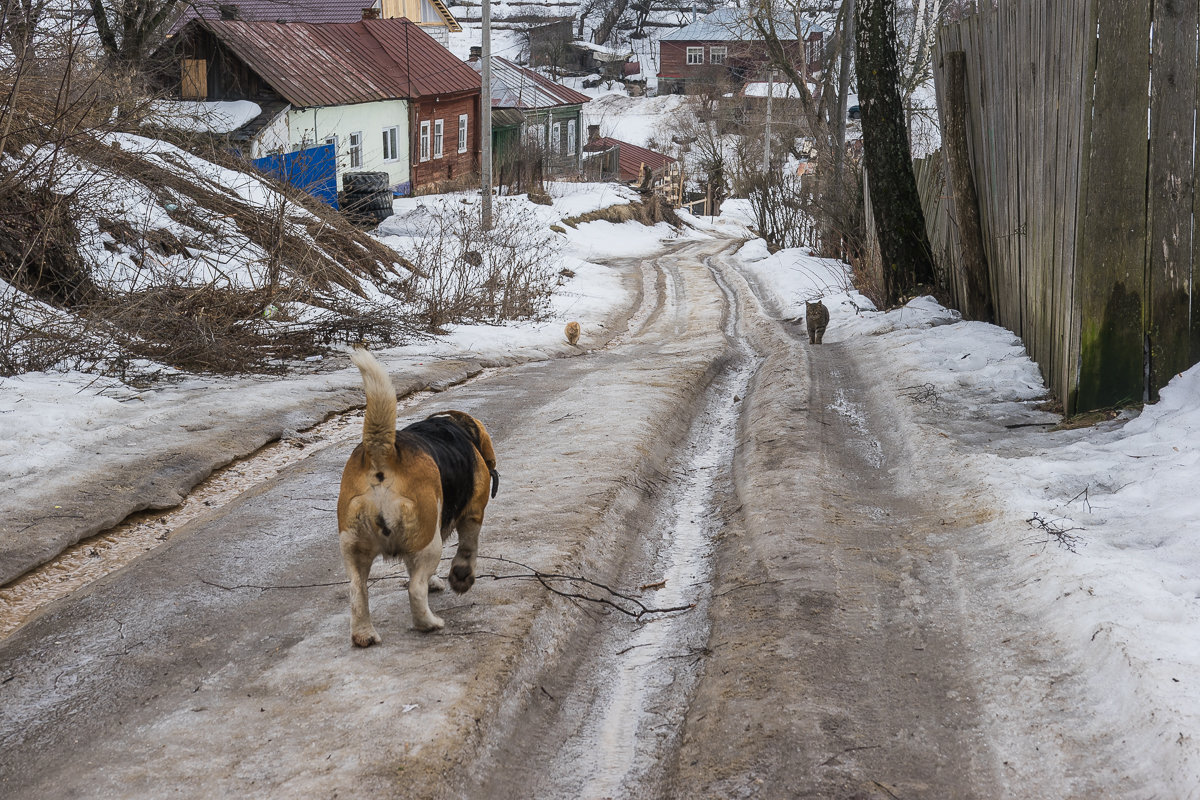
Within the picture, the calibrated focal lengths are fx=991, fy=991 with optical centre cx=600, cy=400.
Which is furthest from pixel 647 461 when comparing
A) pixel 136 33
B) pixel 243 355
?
pixel 136 33

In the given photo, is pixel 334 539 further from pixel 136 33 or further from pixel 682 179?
pixel 682 179

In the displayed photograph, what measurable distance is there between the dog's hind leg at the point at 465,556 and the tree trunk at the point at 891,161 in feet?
30.6

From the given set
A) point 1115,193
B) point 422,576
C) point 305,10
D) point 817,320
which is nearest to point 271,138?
point 305,10

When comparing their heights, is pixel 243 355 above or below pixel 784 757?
above

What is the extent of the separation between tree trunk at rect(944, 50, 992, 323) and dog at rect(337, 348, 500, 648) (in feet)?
24.4

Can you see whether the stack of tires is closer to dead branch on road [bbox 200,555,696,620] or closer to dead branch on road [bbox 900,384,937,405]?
dead branch on road [bbox 900,384,937,405]

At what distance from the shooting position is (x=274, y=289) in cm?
1148

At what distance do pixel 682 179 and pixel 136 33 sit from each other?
36534 millimetres

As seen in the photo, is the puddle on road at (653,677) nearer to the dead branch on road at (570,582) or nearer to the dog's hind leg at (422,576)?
the dead branch on road at (570,582)

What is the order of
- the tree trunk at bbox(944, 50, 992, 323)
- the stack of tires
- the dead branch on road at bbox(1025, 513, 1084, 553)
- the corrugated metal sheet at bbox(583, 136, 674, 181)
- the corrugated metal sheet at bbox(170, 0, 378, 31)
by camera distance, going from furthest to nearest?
the corrugated metal sheet at bbox(583, 136, 674, 181)
the corrugated metal sheet at bbox(170, 0, 378, 31)
the stack of tires
the tree trunk at bbox(944, 50, 992, 323)
the dead branch on road at bbox(1025, 513, 1084, 553)

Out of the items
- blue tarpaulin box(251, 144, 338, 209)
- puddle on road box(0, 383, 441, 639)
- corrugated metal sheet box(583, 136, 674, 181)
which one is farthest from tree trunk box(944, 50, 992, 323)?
corrugated metal sheet box(583, 136, 674, 181)

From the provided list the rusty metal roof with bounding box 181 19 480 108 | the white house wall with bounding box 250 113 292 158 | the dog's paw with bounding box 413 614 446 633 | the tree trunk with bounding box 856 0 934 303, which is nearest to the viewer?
the dog's paw with bounding box 413 614 446 633

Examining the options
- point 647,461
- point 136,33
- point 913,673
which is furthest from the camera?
point 136,33

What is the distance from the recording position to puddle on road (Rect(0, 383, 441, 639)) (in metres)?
4.72
